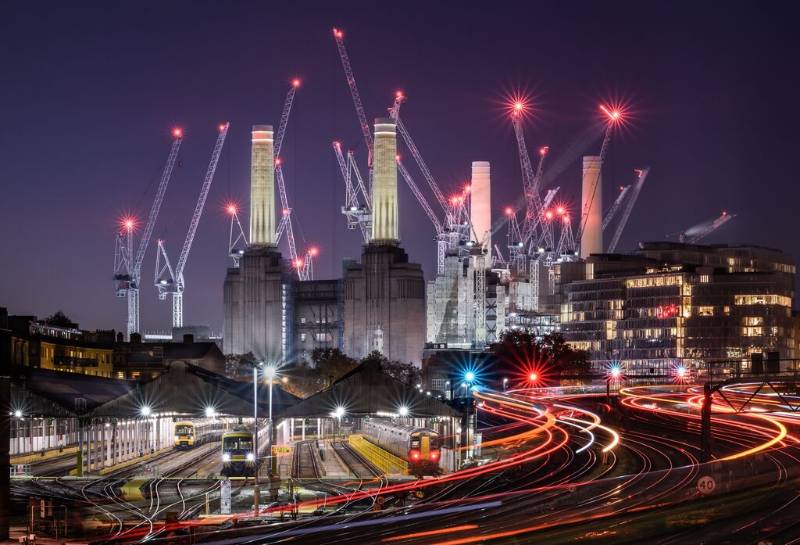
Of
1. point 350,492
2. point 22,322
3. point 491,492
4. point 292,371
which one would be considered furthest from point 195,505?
point 292,371

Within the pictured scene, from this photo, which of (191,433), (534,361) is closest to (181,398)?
(191,433)

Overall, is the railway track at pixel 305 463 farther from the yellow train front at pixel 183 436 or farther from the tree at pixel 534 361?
the tree at pixel 534 361

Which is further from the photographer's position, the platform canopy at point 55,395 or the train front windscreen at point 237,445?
the platform canopy at point 55,395

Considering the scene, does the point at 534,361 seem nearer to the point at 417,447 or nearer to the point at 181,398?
the point at 181,398

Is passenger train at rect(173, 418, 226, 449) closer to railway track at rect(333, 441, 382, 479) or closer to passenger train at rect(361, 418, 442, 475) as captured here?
railway track at rect(333, 441, 382, 479)

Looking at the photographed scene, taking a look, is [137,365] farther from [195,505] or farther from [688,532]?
[688,532]

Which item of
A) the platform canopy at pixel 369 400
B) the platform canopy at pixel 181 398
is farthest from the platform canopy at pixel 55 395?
the platform canopy at pixel 369 400

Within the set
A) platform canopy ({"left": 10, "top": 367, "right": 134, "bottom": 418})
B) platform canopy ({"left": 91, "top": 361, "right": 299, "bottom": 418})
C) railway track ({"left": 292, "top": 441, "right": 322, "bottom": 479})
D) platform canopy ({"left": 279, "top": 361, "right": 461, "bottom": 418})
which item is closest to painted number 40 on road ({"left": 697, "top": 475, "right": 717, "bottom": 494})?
railway track ({"left": 292, "top": 441, "right": 322, "bottom": 479})
